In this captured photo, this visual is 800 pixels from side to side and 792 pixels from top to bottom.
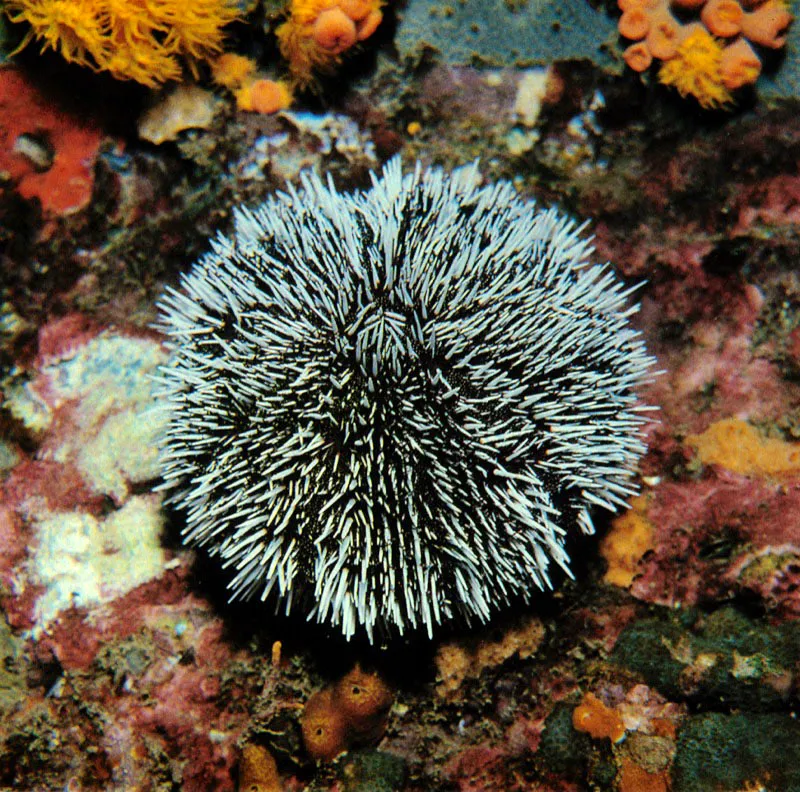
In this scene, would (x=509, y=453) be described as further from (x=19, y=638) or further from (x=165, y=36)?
(x=165, y=36)

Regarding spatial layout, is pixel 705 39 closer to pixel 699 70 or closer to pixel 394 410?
pixel 699 70

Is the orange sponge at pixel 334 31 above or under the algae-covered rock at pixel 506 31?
under

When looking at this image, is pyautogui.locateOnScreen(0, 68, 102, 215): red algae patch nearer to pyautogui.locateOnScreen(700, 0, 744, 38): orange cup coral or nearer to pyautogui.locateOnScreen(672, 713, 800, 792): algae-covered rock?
pyautogui.locateOnScreen(700, 0, 744, 38): orange cup coral

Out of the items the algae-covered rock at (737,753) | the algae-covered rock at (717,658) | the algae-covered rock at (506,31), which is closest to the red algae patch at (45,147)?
the algae-covered rock at (506,31)

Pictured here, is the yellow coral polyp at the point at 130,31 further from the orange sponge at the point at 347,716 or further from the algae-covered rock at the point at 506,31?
the orange sponge at the point at 347,716

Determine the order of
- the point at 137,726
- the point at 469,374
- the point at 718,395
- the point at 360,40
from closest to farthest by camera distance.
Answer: the point at 469,374 < the point at 137,726 < the point at 718,395 < the point at 360,40

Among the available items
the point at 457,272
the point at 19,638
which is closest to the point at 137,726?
the point at 19,638
